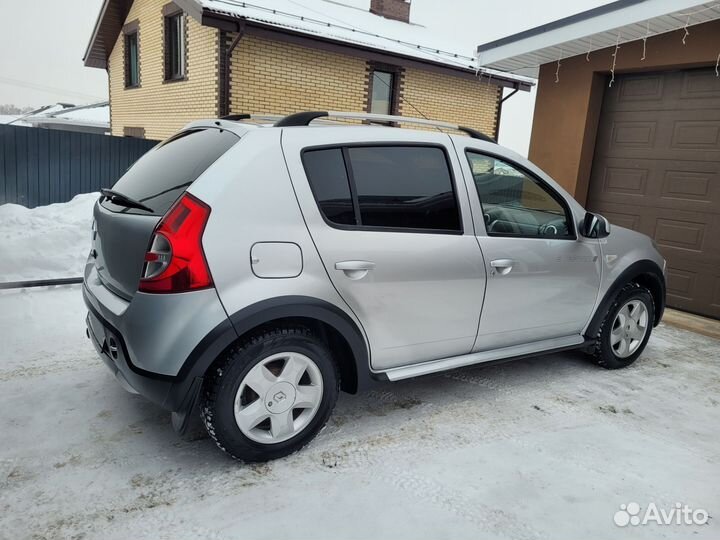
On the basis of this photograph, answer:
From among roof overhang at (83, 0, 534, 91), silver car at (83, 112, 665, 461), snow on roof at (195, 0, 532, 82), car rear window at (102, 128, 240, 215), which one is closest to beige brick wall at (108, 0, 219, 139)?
roof overhang at (83, 0, 534, 91)

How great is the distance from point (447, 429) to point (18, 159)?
10.3 meters

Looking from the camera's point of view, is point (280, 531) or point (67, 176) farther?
point (67, 176)

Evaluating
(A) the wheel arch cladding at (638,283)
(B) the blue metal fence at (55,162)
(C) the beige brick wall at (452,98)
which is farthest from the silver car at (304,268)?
(C) the beige brick wall at (452,98)

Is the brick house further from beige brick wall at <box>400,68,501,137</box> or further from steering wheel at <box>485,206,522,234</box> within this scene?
steering wheel at <box>485,206,522,234</box>

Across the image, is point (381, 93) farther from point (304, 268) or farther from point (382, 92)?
point (304, 268)

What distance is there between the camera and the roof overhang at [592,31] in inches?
207

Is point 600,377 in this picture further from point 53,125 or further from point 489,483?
point 53,125

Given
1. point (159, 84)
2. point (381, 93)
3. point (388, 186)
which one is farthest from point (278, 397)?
point (159, 84)

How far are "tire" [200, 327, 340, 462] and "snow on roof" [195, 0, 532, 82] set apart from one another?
9551 millimetres

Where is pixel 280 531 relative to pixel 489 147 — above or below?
below

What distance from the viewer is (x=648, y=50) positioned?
20.0 ft

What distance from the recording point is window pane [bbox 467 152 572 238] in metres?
3.34

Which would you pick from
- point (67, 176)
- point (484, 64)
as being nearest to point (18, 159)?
point (67, 176)

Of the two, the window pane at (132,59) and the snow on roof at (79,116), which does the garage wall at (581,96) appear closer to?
the window pane at (132,59)
